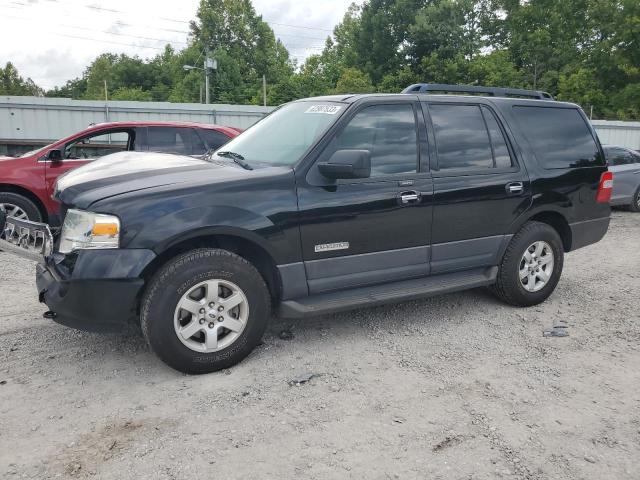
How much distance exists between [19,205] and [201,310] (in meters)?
5.04

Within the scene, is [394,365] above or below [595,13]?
below

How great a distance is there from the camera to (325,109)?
4191mm

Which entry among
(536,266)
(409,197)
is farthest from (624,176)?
(409,197)

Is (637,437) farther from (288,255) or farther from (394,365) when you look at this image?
(288,255)

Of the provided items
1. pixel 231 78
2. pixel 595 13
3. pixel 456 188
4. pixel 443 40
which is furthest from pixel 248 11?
pixel 456 188

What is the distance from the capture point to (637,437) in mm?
2934

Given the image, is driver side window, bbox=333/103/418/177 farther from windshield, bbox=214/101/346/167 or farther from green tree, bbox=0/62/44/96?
green tree, bbox=0/62/44/96

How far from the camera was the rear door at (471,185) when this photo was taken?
4359mm

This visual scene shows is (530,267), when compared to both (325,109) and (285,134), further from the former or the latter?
(285,134)

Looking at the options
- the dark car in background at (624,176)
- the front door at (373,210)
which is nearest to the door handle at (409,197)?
the front door at (373,210)

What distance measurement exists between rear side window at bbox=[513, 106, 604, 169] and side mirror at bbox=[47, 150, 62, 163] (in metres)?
5.93

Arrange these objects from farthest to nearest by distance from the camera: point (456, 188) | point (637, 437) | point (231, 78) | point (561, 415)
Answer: point (231, 78)
point (456, 188)
point (561, 415)
point (637, 437)

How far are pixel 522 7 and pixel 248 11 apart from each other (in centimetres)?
4095

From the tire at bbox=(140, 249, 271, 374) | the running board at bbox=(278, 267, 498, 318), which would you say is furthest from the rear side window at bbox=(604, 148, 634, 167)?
the tire at bbox=(140, 249, 271, 374)
